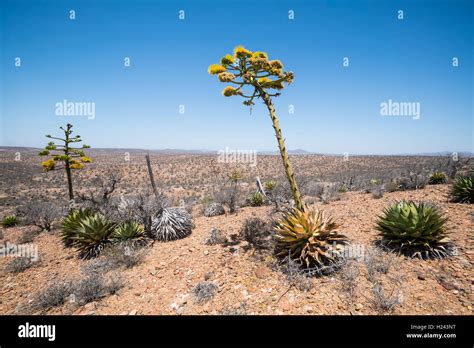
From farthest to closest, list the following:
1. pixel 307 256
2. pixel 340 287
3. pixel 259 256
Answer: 1. pixel 259 256
2. pixel 307 256
3. pixel 340 287

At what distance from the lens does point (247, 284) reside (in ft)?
13.1

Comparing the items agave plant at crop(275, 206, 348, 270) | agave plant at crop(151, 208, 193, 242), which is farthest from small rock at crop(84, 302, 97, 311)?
agave plant at crop(275, 206, 348, 270)

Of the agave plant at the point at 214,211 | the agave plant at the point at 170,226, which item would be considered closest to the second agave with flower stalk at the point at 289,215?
the agave plant at the point at 170,226

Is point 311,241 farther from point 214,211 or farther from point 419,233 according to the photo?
point 214,211

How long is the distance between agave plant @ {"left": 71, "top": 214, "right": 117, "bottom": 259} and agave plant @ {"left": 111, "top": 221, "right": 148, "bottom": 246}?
261 mm

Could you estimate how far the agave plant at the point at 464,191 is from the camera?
276 inches

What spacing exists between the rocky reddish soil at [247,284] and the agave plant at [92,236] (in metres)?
0.36

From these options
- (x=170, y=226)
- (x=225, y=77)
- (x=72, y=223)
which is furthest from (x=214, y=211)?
(x=225, y=77)

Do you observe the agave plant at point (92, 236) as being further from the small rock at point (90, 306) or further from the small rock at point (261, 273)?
the small rock at point (261, 273)

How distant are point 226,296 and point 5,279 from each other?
249 inches
